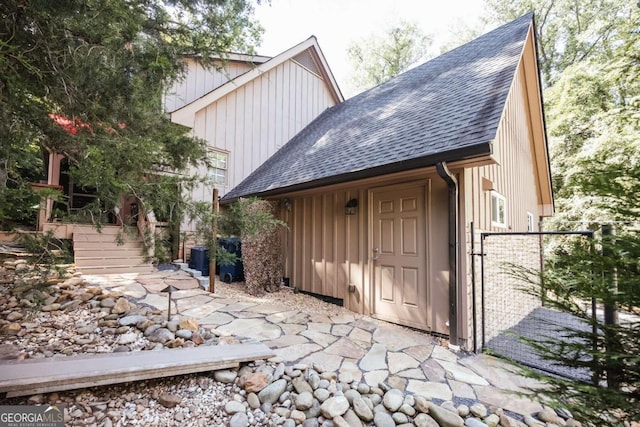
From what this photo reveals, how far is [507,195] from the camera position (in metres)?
5.66

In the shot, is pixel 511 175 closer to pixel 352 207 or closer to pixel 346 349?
pixel 352 207

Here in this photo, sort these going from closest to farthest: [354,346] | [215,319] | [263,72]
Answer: [354,346] → [215,319] → [263,72]

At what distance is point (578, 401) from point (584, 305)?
514 millimetres

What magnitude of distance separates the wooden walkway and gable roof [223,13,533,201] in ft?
9.79

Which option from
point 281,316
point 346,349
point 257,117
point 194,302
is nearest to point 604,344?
point 346,349

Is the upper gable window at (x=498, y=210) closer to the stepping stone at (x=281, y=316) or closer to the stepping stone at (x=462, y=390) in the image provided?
the stepping stone at (x=462, y=390)

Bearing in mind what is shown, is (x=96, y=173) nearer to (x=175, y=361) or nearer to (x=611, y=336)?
(x=175, y=361)

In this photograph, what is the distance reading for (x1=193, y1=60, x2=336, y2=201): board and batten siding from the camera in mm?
8219

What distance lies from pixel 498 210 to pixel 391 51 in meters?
15.1

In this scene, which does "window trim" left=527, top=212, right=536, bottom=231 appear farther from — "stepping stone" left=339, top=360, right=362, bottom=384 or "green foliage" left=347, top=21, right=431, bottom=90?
"green foliage" left=347, top=21, right=431, bottom=90

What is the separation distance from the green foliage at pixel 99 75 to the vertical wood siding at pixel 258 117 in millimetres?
4800

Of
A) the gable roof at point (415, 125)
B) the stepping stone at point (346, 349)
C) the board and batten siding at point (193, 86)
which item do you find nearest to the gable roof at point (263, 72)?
the board and batten siding at point (193, 86)

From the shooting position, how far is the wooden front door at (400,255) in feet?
13.7

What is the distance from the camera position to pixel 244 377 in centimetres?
268
